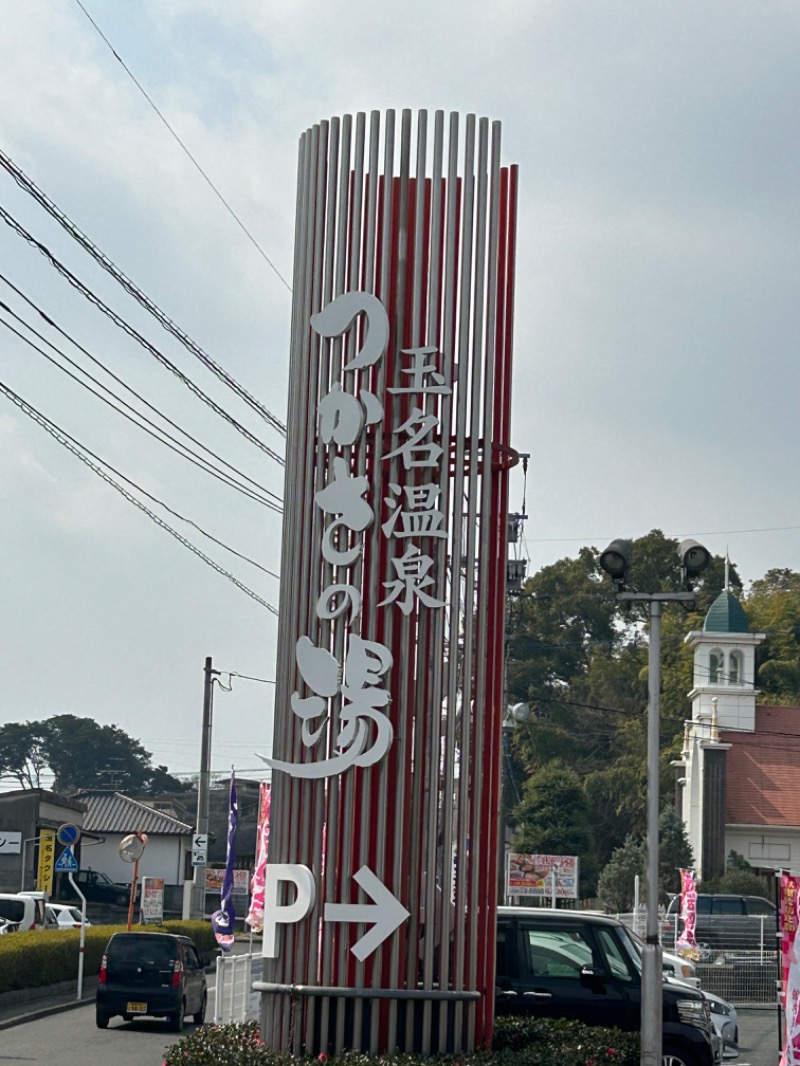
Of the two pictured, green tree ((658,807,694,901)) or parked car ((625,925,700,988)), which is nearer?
parked car ((625,925,700,988))

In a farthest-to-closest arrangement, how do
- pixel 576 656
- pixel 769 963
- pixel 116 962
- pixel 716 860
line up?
pixel 576 656 → pixel 716 860 → pixel 769 963 → pixel 116 962

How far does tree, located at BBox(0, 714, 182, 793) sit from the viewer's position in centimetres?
9506

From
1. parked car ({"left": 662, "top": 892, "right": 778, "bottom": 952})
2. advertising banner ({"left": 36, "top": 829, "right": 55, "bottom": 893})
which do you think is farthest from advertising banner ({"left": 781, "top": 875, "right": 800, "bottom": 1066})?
advertising banner ({"left": 36, "top": 829, "right": 55, "bottom": 893})

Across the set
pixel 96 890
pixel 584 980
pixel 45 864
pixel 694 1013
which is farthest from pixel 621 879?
pixel 584 980

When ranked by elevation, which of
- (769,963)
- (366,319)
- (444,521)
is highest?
(366,319)

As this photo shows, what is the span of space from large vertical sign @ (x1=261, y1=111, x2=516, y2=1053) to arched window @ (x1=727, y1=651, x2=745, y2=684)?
46207 millimetres

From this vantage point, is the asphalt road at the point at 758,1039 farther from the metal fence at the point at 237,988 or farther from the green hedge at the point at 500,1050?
the green hedge at the point at 500,1050

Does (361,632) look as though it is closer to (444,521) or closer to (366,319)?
(444,521)

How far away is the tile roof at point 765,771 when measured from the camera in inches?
2153

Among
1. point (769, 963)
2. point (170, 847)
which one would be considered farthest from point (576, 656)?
point (769, 963)

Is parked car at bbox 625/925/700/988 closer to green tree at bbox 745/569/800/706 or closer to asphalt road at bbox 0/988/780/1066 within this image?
asphalt road at bbox 0/988/780/1066

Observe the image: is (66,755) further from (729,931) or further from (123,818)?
(729,931)

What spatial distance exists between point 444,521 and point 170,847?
1997 inches

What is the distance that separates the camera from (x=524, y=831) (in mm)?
54656
